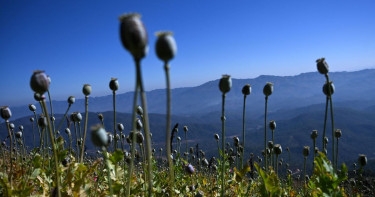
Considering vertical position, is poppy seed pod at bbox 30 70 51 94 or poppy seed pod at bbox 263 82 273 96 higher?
poppy seed pod at bbox 30 70 51 94

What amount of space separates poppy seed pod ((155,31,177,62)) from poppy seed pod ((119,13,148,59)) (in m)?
0.12

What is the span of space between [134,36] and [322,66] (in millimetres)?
2131

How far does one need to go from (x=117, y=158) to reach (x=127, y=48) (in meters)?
1.93

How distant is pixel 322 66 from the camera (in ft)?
9.98

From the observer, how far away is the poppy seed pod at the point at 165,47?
1.55 metres

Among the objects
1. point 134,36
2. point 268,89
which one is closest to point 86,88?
point 268,89

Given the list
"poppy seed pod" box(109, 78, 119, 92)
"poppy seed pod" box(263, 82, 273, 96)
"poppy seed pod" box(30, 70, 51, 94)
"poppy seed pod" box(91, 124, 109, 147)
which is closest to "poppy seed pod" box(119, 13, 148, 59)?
"poppy seed pod" box(91, 124, 109, 147)

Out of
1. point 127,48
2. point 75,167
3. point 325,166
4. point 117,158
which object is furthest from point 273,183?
point 127,48

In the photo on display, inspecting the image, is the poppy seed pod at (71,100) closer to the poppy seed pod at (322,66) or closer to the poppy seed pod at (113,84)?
the poppy seed pod at (113,84)

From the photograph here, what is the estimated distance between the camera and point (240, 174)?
3760mm

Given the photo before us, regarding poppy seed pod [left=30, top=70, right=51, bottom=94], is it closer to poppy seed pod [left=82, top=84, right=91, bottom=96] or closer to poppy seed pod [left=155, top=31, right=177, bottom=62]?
poppy seed pod [left=155, top=31, right=177, bottom=62]

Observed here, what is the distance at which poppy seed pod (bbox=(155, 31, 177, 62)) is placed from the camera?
5.10 feet

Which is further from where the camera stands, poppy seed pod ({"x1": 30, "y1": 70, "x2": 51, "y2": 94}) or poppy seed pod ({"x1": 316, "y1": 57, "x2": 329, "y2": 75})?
poppy seed pod ({"x1": 316, "y1": 57, "x2": 329, "y2": 75})

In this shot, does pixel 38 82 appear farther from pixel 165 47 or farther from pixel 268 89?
pixel 268 89
